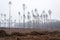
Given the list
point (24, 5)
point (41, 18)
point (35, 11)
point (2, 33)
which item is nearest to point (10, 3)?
point (24, 5)

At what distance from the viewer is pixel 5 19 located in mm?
114688

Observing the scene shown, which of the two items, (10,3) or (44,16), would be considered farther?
(44,16)

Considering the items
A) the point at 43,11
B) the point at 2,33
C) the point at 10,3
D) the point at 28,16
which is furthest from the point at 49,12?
the point at 2,33

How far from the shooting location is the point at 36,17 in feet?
340

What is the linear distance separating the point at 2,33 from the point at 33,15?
224ft

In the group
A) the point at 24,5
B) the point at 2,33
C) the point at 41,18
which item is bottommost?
the point at 2,33

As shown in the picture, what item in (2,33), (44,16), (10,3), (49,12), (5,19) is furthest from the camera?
(5,19)

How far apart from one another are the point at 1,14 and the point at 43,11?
102ft

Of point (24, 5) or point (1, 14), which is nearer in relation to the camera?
point (24, 5)

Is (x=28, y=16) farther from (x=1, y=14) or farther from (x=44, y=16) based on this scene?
(x=1, y=14)

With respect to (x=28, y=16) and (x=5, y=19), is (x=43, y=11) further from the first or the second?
(x=5, y=19)

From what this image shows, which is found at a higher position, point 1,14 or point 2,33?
point 1,14

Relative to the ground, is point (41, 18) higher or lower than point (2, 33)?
higher

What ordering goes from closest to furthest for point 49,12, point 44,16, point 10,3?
A: point 10,3 → point 49,12 → point 44,16
